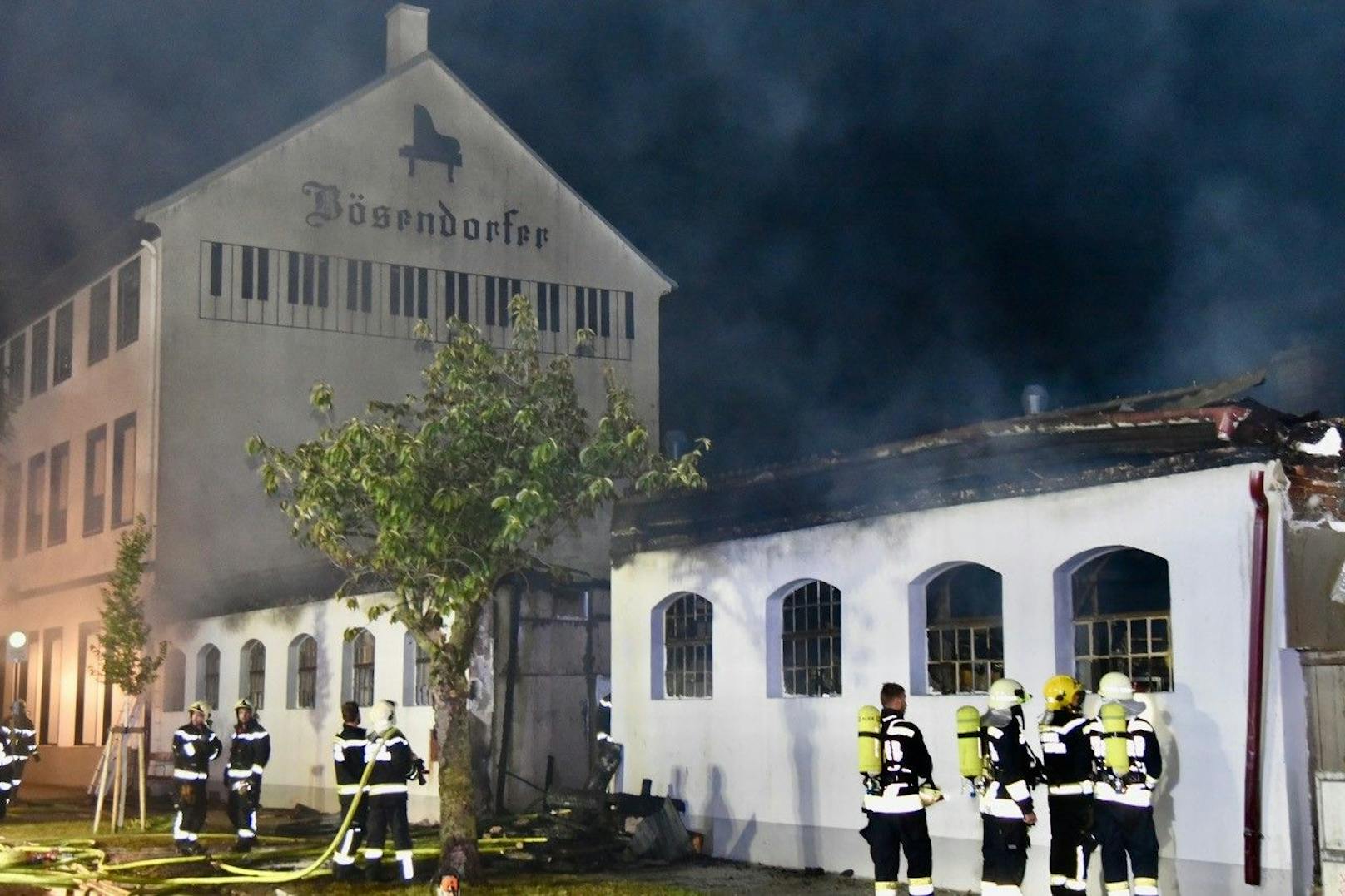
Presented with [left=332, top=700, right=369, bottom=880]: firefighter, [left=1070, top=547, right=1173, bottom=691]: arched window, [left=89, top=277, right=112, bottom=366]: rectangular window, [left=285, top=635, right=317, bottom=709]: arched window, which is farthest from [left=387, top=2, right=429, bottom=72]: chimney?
[left=1070, top=547, right=1173, bottom=691]: arched window

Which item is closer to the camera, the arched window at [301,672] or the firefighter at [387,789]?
the firefighter at [387,789]

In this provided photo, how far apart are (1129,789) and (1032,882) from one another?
2.12 m

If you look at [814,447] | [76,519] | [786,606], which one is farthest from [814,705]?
[76,519]

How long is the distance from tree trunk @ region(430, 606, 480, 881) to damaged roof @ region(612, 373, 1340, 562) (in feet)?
9.82

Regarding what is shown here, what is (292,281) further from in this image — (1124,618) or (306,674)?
(1124,618)

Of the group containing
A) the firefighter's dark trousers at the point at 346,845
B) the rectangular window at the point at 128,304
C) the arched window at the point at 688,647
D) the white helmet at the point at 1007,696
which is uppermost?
the rectangular window at the point at 128,304

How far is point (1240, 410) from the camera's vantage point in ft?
37.1

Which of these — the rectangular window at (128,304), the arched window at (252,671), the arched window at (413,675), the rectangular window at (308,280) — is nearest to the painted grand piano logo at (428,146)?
the rectangular window at (308,280)

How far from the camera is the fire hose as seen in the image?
1462 centimetres

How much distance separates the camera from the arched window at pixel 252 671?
25578 millimetres

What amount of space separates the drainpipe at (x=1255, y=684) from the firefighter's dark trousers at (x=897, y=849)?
2.14m

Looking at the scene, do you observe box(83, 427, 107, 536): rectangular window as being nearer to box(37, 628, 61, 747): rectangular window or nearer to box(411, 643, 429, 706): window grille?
box(37, 628, 61, 747): rectangular window

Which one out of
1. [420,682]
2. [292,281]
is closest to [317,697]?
[420,682]

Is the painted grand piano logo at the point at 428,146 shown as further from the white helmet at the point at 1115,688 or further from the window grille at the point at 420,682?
the white helmet at the point at 1115,688
